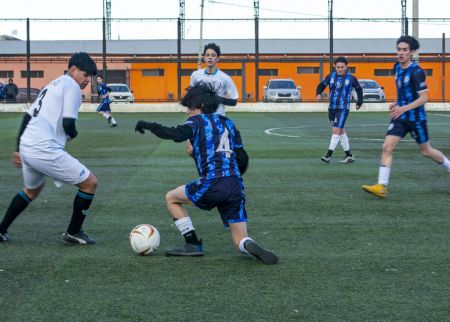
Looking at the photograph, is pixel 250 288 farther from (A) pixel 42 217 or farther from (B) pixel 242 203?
(A) pixel 42 217

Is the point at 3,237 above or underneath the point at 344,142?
underneath

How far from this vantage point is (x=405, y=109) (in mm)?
9859

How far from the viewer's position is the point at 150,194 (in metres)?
10.2

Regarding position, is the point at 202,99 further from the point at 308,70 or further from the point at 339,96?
the point at 308,70

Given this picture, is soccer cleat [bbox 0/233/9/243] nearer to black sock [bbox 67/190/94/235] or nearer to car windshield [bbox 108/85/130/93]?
black sock [bbox 67/190/94/235]

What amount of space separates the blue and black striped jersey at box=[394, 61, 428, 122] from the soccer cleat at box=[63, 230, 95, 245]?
4.63 m

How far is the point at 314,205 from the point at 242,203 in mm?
2928

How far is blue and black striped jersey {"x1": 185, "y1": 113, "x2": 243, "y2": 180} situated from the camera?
6328mm

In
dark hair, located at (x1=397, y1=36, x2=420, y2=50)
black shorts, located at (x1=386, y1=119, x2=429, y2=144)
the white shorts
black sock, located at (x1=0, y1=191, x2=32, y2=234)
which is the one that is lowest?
black sock, located at (x1=0, y1=191, x2=32, y2=234)

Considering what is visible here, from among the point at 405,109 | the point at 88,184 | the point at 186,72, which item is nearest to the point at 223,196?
the point at 88,184

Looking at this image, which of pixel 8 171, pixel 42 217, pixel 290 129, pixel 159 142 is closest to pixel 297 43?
pixel 290 129

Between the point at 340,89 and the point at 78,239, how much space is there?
8.82 meters

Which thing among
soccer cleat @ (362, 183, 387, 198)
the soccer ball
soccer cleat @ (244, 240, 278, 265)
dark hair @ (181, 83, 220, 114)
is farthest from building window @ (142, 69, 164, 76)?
soccer cleat @ (244, 240, 278, 265)

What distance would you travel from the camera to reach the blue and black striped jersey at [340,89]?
14.9 meters
